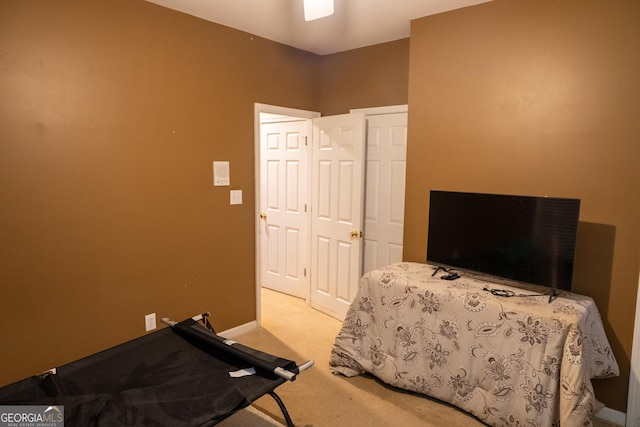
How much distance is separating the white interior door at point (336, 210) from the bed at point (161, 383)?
1713mm

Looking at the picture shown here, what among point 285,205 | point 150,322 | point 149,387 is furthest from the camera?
point 285,205

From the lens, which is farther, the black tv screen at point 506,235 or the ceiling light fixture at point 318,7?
the black tv screen at point 506,235

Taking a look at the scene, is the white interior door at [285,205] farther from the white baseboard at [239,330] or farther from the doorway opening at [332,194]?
the white baseboard at [239,330]

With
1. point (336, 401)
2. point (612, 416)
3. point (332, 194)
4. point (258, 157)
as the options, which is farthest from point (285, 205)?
point (612, 416)

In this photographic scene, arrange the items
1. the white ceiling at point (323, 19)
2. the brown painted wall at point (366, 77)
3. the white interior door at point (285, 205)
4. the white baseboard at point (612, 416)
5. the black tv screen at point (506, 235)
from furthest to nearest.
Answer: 1. the white interior door at point (285, 205)
2. the brown painted wall at point (366, 77)
3. the white ceiling at point (323, 19)
4. the white baseboard at point (612, 416)
5. the black tv screen at point (506, 235)

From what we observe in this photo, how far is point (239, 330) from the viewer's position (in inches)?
142

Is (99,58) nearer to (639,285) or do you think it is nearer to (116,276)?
(116,276)

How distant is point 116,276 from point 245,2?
2.10 m

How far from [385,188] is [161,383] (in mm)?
2449

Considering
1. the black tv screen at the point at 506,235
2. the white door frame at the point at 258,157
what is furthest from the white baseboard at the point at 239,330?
the black tv screen at the point at 506,235

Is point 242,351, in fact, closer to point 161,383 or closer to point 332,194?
point 161,383

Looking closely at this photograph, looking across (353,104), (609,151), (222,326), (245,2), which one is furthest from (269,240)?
(609,151)

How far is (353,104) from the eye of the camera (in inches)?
153

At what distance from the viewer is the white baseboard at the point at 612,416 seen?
2391 millimetres
